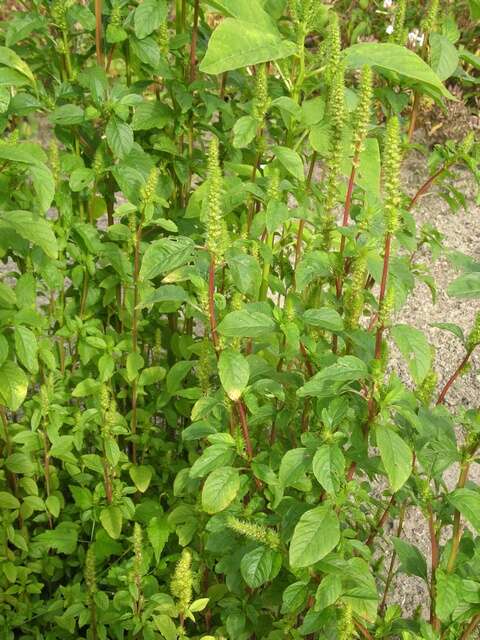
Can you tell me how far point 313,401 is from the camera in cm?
149

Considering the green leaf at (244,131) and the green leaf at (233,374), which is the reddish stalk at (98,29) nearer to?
the green leaf at (244,131)

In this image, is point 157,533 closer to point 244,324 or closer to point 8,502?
point 8,502

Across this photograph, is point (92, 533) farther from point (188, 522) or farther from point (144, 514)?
point (188, 522)

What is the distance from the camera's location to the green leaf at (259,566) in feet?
4.41

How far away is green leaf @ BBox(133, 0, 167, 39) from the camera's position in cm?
162

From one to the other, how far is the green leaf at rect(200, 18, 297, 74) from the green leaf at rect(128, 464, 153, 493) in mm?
969

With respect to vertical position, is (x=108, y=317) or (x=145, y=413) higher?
(x=108, y=317)

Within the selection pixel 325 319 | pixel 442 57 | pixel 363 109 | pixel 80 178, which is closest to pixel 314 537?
pixel 325 319

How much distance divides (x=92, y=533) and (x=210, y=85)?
105 cm

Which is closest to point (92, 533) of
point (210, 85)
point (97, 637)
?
point (97, 637)

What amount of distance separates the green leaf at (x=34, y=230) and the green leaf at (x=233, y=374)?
1.18ft

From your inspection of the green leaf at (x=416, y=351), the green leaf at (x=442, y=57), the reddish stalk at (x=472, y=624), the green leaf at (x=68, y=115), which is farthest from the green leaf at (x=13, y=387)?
the green leaf at (x=442, y=57)

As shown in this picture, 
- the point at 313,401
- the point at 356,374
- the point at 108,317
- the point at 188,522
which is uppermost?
the point at 356,374

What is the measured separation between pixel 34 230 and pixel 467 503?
0.85 meters
